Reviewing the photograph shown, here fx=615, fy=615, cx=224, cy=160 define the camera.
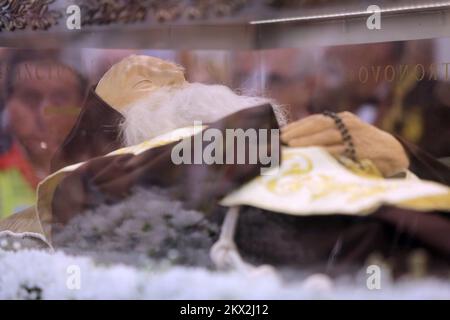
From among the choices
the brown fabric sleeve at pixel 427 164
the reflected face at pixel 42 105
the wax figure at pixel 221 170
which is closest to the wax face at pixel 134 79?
the wax figure at pixel 221 170

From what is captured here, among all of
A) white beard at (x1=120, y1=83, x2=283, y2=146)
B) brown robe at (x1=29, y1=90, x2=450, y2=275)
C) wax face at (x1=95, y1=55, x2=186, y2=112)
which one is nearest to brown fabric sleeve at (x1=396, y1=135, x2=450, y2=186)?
brown robe at (x1=29, y1=90, x2=450, y2=275)

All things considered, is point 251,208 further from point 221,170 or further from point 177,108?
point 177,108

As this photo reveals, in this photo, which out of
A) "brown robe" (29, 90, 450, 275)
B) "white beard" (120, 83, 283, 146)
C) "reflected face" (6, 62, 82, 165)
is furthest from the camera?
"reflected face" (6, 62, 82, 165)

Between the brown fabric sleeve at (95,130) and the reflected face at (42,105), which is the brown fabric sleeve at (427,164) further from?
the reflected face at (42,105)

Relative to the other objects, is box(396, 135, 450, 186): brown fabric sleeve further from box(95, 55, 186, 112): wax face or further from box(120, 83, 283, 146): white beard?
box(95, 55, 186, 112): wax face

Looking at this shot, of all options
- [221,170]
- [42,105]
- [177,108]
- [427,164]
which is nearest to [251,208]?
[221,170]

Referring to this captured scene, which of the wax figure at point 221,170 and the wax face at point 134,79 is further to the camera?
the wax face at point 134,79

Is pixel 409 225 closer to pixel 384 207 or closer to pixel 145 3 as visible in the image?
pixel 384 207
